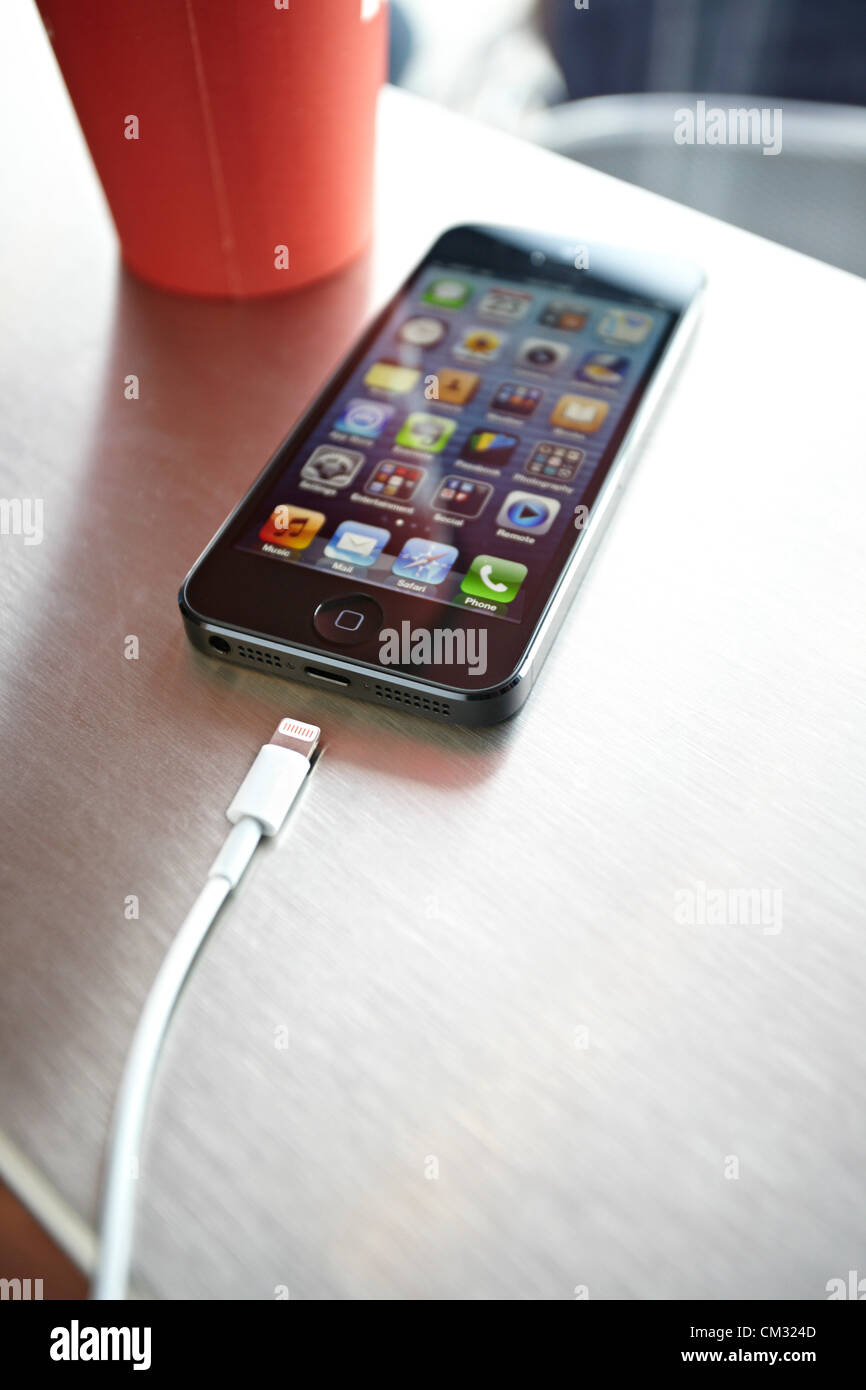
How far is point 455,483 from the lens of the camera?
457 millimetres

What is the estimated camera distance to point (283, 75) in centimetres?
46

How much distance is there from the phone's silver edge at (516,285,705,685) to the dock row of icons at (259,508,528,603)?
0.02m

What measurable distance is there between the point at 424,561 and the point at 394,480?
5 cm

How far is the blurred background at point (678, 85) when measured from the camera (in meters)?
0.93

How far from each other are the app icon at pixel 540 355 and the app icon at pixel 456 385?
2cm

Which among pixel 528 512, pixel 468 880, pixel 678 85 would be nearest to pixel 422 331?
pixel 528 512

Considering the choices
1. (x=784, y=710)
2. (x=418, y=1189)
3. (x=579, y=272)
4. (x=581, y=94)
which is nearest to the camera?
(x=418, y=1189)

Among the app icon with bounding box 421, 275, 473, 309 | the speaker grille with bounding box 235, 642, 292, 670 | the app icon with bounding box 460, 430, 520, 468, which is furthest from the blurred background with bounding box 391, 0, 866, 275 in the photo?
the speaker grille with bounding box 235, 642, 292, 670

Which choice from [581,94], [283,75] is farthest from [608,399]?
[581,94]

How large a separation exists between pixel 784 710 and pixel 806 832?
53 millimetres

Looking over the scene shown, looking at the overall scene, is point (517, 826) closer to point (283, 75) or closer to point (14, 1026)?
point (14, 1026)

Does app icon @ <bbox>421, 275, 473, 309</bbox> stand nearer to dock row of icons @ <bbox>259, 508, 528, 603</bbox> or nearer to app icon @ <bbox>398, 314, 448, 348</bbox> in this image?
app icon @ <bbox>398, 314, 448, 348</bbox>

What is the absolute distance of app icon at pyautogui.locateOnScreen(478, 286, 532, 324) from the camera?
0.52 m
